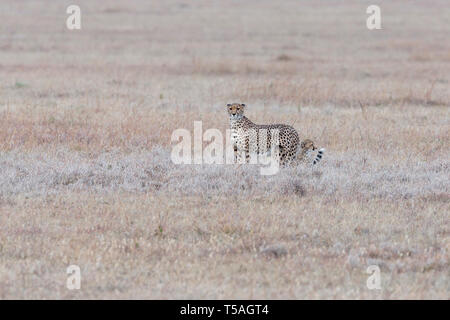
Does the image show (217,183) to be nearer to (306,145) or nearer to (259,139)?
(259,139)

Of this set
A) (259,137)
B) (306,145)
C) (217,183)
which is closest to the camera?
(217,183)

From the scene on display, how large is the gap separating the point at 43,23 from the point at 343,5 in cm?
2279

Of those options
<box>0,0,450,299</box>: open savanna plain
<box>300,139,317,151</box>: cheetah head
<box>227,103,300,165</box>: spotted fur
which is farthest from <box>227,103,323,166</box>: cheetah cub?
<box>0,0,450,299</box>: open savanna plain

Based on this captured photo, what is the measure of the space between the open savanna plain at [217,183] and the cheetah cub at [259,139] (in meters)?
0.25

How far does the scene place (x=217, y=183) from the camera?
443 inches

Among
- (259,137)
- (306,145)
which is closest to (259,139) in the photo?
(259,137)

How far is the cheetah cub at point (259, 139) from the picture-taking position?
12016mm

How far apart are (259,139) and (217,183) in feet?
3.84

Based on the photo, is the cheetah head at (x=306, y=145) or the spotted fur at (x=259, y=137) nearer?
the spotted fur at (x=259, y=137)

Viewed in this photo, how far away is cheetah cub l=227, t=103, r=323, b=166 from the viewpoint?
12016mm

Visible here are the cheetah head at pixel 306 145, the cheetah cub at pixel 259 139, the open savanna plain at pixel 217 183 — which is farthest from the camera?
the cheetah head at pixel 306 145

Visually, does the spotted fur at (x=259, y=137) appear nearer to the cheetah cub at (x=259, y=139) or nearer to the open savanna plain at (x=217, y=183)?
the cheetah cub at (x=259, y=139)

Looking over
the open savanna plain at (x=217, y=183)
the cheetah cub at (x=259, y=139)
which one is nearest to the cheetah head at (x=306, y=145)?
the cheetah cub at (x=259, y=139)

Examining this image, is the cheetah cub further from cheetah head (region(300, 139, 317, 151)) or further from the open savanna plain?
the open savanna plain
